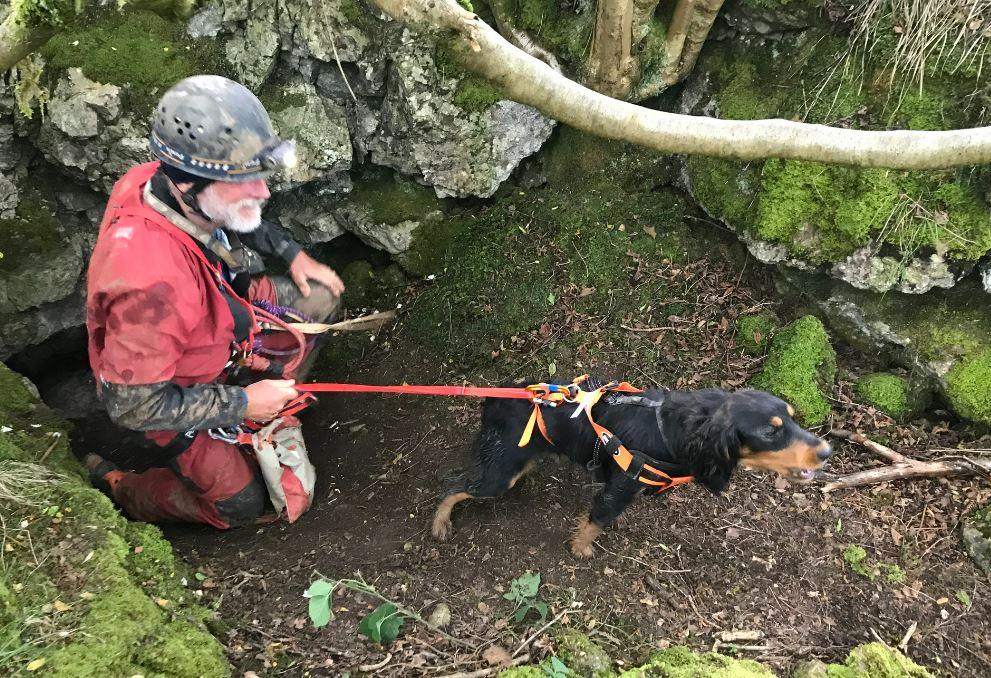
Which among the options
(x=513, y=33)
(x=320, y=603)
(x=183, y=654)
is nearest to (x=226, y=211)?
(x=320, y=603)

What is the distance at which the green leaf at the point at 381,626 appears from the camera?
294 cm

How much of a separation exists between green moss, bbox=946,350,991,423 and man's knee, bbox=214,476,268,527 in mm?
5104

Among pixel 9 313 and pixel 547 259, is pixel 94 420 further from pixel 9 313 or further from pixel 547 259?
pixel 547 259

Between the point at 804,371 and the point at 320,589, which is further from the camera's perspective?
the point at 804,371

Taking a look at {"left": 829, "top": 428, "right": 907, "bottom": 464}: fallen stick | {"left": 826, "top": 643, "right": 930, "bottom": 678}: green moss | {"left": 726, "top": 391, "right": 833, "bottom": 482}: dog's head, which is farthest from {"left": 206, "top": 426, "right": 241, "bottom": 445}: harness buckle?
{"left": 829, "top": 428, "right": 907, "bottom": 464}: fallen stick

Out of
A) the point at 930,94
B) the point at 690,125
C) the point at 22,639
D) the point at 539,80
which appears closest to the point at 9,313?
the point at 22,639

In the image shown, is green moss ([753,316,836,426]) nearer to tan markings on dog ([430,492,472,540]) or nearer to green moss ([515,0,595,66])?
tan markings on dog ([430,492,472,540])

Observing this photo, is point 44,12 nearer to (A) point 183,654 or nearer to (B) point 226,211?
(B) point 226,211

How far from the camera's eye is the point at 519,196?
19.7 ft

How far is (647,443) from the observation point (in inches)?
140

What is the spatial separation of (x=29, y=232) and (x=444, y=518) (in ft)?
14.3

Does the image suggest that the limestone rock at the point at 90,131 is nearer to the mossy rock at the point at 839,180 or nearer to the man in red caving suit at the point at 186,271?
the man in red caving suit at the point at 186,271

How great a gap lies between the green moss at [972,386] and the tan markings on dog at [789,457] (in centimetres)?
198

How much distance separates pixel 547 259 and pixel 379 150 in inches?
73.2
